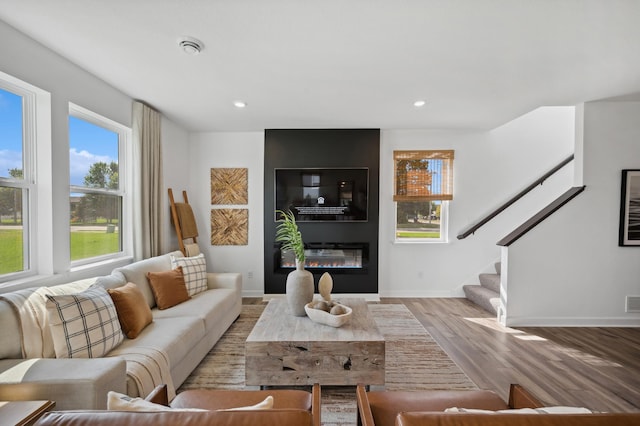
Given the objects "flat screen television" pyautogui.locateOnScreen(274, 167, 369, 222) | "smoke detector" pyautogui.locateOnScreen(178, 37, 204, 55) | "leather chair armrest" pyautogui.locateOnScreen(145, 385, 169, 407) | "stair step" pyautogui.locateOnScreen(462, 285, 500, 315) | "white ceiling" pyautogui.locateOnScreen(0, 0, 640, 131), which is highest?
"white ceiling" pyautogui.locateOnScreen(0, 0, 640, 131)

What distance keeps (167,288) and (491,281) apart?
4062 mm

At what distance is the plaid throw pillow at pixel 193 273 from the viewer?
2.96 m

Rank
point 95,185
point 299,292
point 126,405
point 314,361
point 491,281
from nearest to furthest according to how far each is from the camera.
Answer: point 126,405 < point 314,361 < point 299,292 < point 95,185 < point 491,281

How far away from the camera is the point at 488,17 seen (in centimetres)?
172

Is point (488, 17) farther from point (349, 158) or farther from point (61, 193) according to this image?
point (61, 193)

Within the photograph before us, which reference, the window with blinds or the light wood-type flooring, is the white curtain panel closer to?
the window with blinds

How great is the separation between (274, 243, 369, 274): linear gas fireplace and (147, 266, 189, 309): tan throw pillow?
5.38 ft

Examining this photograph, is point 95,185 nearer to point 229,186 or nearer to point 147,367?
point 229,186

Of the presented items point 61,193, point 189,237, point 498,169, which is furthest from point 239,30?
point 498,169

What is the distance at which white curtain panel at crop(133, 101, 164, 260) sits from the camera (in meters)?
3.13

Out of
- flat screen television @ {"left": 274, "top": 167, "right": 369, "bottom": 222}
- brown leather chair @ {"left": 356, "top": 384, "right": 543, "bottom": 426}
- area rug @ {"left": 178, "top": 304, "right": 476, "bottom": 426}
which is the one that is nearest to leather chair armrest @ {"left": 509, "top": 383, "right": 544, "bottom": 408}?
brown leather chair @ {"left": 356, "top": 384, "right": 543, "bottom": 426}

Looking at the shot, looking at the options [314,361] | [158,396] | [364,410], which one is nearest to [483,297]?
[314,361]

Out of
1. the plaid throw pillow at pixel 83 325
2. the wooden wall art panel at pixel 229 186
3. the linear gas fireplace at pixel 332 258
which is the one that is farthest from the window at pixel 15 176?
the linear gas fireplace at pixel 332 258

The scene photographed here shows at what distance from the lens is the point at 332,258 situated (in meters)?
4.31
